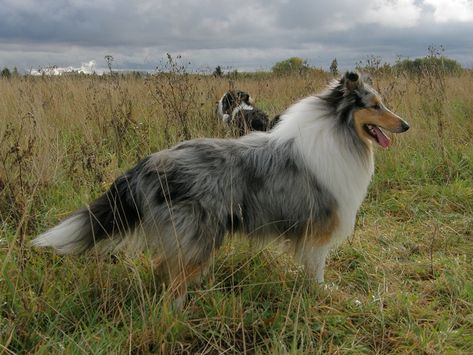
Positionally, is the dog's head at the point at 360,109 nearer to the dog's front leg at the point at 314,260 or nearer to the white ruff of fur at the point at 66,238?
the dog's front leg at the point at 314,260

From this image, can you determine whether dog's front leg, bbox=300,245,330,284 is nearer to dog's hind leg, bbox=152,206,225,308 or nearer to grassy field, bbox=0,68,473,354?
grassy field, bbox=0,68,473,354

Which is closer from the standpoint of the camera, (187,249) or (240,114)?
(187,249)

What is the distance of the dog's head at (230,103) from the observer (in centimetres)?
652

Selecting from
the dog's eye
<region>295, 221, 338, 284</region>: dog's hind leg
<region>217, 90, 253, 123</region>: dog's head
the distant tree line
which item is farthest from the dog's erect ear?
the distant tree line

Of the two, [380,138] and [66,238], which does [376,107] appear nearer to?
[380,138]

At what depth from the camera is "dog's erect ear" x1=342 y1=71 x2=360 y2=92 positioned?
311cm

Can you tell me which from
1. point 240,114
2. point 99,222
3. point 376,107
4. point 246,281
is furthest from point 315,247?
point 240,114

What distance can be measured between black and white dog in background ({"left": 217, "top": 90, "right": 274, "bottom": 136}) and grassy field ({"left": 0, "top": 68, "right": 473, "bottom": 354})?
43 cm

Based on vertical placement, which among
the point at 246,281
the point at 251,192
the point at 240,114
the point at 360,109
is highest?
the point at 360,109

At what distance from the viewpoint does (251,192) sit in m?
2.96

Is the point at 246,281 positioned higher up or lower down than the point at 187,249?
lower down

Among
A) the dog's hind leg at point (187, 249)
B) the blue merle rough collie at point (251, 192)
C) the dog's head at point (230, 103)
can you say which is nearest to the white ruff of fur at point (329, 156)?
the blue merle rough collie at point (251, 192)

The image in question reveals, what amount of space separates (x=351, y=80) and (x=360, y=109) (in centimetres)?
21

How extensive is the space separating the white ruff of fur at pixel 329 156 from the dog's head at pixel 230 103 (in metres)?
3.16
